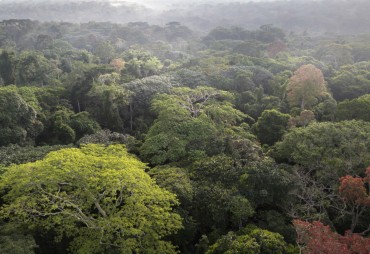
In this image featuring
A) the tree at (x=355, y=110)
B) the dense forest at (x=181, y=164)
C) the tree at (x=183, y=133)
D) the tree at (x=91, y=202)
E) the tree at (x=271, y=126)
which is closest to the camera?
the tree at (x=91, y=202)

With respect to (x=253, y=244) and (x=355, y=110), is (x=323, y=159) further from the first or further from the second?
(x=253, y=244)

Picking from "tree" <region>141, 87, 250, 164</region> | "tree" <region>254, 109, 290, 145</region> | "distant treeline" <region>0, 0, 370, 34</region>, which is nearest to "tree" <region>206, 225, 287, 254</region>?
"tree" <region>141, 87, 250, 164</region>

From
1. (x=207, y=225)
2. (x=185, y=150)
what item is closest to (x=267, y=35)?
(x=185, y=150)

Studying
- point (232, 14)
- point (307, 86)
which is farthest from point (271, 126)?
point (232, 14)

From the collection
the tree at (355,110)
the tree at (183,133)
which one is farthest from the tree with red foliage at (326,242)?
the tree at (355,110)

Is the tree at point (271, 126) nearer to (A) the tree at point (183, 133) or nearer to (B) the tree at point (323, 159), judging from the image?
(A) the tree at point (183, 133)

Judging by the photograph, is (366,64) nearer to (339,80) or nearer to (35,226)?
(339,80)
